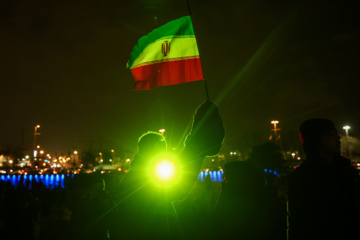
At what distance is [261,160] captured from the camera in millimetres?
5098

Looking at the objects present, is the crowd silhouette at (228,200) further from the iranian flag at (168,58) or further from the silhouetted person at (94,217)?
the iranian flag at (168,58)

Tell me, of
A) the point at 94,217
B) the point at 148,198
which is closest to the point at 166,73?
the point at 94,217

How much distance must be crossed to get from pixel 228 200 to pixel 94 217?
1.59 meters

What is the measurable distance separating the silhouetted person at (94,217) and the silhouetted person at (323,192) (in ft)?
6.39

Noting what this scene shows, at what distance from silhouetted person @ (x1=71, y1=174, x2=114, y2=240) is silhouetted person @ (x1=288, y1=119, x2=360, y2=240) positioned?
1.95 meters

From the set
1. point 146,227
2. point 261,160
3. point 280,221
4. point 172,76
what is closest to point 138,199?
point 146,227

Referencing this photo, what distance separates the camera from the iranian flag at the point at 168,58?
651 cm

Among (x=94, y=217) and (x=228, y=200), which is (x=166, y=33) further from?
(x=94, y=217)

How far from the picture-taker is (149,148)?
3203 mm

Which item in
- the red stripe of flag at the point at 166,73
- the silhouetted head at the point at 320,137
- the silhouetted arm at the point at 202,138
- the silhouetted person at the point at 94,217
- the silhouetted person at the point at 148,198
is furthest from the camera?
the red stripe of flag at the point at 166,73

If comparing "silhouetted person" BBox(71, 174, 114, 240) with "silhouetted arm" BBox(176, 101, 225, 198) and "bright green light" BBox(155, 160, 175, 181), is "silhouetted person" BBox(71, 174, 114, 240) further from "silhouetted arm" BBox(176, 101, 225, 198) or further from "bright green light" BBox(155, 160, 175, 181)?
"silhouetted arm" BBox(176, 101, 225, 198)

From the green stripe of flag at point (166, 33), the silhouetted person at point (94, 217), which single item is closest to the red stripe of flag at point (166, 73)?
the green stripe of flag at point (166, 33)

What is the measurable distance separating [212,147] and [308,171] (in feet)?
4.14

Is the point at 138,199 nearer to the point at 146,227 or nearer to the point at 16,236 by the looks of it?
the point at 146,227
